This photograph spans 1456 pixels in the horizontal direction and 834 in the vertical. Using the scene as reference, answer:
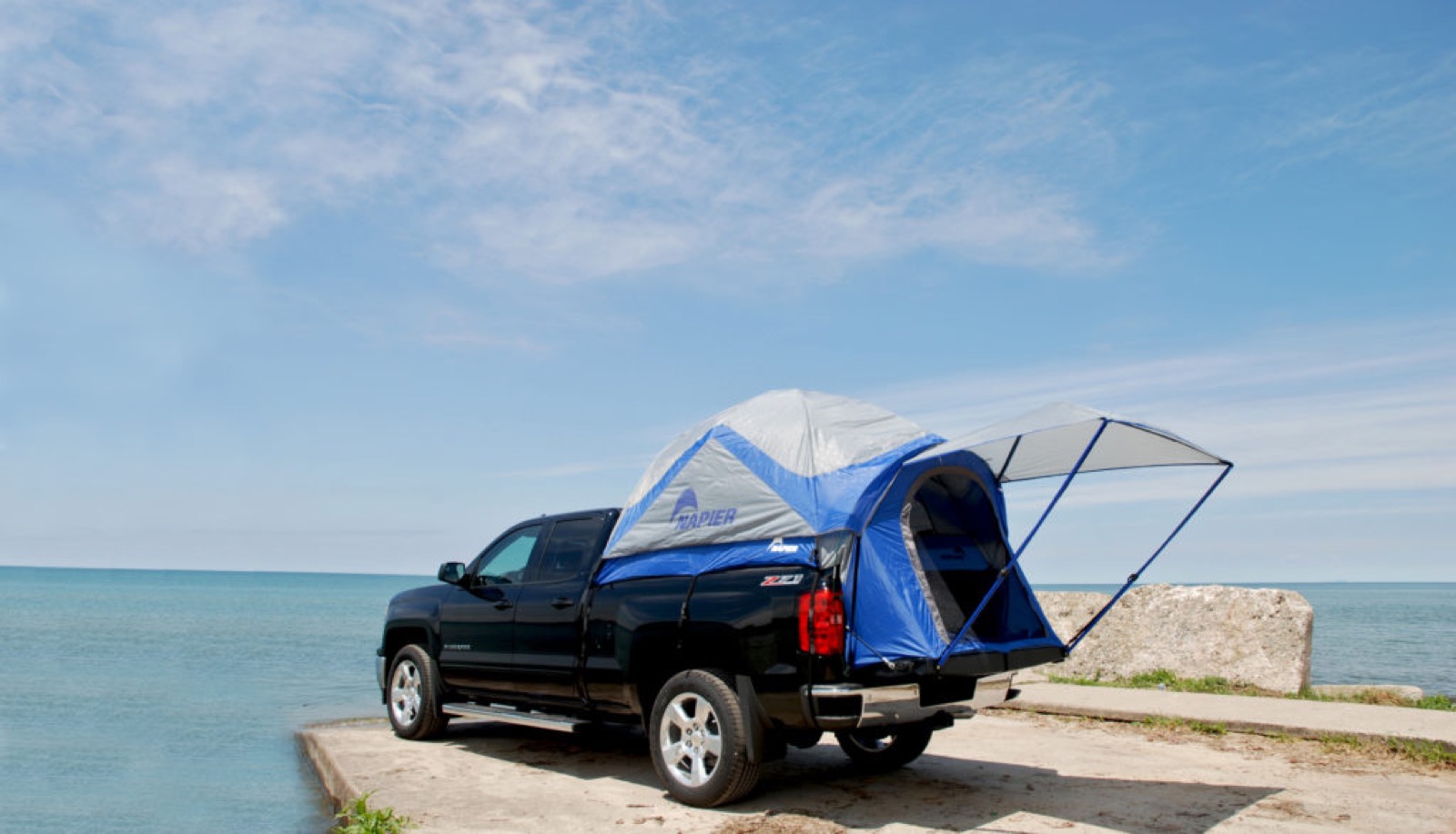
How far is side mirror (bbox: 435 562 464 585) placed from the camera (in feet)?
29.5

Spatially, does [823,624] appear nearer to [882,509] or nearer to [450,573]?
[882,509]

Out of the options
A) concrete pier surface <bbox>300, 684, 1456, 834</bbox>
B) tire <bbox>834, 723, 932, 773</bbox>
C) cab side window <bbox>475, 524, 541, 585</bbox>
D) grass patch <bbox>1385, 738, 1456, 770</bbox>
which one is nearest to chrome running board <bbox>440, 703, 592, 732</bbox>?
concrete pier surface <bbox>300, 684, 1456, 834</bbox>

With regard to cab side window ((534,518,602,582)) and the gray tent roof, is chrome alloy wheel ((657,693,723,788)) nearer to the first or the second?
the gray tent roof

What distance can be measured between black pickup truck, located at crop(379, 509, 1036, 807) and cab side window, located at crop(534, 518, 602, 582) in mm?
13

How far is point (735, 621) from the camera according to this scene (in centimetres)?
646

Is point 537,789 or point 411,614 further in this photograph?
point 411,614

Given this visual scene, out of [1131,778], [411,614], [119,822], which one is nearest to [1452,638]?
[1131,778]

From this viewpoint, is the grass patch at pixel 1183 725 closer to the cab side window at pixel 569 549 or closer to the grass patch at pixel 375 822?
the cab side window at pixel 569 549

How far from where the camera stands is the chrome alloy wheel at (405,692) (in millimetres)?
9352

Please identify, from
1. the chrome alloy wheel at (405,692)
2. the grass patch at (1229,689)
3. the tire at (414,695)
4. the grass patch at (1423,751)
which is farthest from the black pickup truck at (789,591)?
the grass patch at (1229,689)

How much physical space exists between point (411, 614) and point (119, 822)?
8.78 feet

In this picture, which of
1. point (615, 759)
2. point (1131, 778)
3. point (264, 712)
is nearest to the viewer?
point (1131, 778)

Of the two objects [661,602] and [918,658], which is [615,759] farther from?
[918,658]

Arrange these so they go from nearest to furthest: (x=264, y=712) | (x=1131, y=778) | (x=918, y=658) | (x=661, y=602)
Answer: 1. (x=918, y=658)
2. (x=661, y=602)
3. (x=1131, y=778)
4. (x=264, y=712)
